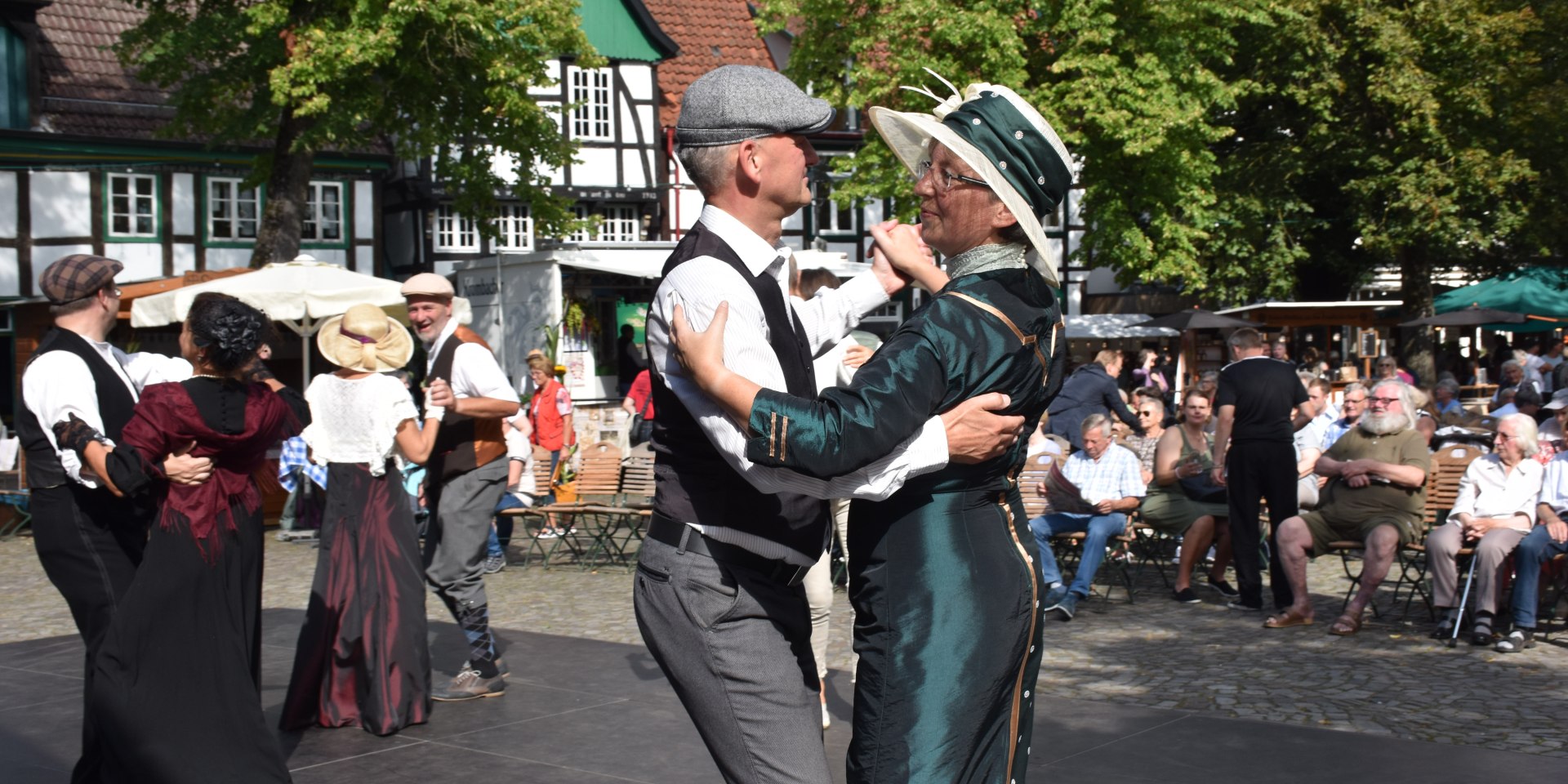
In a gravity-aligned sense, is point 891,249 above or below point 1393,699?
above

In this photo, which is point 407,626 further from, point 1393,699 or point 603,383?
point 603,383

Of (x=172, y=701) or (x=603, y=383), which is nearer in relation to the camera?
(x=172, y=701)

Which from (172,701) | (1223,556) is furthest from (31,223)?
(172,701)

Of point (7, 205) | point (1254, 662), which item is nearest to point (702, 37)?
Answer: point (7, 205)

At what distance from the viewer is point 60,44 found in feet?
98.5

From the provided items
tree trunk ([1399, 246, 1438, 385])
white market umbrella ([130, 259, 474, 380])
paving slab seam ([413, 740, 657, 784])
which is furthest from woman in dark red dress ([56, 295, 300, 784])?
tree trunk ([1399, 246, 1438, 385])

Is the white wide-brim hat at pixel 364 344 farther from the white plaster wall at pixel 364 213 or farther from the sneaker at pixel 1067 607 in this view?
the white plaster wall at pixel 364 213

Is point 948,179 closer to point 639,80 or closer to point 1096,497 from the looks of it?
point 1096,497

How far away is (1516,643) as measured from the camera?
874 cm

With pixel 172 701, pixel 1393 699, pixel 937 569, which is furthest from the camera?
pixel 1393 699

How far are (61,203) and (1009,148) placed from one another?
28.7 metres

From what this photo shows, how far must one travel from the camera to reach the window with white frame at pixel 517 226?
1391 inches

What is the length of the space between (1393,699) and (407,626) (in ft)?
14.9

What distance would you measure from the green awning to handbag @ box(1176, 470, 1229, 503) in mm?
23118
